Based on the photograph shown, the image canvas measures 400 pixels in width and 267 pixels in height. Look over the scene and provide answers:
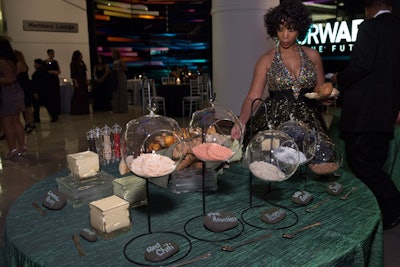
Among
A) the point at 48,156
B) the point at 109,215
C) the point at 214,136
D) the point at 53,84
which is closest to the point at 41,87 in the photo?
the point at 53,84

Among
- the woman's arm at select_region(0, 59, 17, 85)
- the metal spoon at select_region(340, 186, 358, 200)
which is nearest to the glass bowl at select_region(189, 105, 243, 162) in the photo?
the metal spoon at select_region(340, 186, 358, 200)

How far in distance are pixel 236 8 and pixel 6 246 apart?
3400mm

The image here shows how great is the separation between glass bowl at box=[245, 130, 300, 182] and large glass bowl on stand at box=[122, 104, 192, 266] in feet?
0.80

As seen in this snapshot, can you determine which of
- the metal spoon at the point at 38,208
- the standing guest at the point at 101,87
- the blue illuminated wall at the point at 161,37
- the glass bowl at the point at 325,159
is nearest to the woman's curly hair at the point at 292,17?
the glass bowl at the point at 325,159

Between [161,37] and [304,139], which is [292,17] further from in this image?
[161,37]

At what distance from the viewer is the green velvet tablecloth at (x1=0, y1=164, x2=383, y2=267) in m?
0.95

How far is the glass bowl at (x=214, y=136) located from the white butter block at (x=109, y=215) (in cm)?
28

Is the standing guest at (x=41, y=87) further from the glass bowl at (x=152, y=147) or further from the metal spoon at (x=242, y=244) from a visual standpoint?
the metal spoon at (x=242, y=244)

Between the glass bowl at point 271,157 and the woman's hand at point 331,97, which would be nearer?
the glass bowl at point 271,157

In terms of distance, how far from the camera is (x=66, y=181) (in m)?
1.37

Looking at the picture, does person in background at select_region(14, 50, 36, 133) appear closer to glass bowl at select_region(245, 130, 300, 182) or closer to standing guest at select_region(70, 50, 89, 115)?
standing guest at select_region(70, 50, 89, 115)

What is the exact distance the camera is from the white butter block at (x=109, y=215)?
1.04m

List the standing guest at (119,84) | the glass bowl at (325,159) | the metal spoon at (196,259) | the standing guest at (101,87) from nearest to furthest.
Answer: the metal spoon at (196,259) < the glass bowl at (325,159) < the standing guest at (119,84) < the standing guest at (101,87)

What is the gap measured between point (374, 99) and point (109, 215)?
6.23ft
